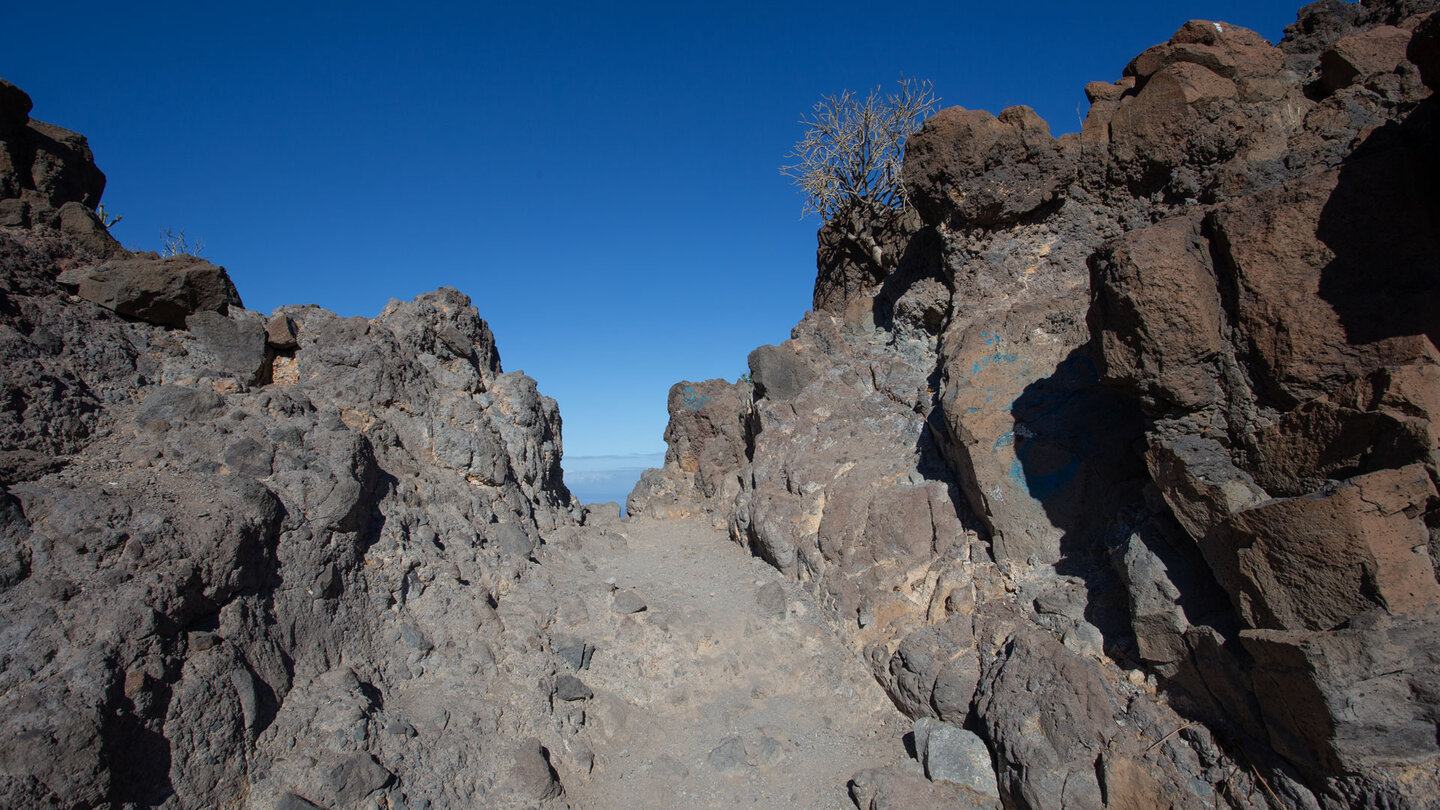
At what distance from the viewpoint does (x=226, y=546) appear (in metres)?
5.08

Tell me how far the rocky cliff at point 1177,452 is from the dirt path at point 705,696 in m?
0.42

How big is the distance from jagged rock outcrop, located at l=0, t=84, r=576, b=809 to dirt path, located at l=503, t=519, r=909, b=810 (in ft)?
1.75

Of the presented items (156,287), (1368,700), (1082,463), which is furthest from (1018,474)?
(156,287)

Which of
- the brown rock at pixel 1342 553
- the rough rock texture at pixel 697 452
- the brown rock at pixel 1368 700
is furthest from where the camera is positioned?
the rough rock texture at pixel 697 452

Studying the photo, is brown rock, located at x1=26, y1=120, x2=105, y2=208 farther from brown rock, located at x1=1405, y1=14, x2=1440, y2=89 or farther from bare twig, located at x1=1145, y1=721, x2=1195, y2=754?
brown rock, located at x1=1405, y1=14, x2=1440, y2=89

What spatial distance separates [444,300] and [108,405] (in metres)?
3.95

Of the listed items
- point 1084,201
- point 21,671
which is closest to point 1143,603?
point 1084,201

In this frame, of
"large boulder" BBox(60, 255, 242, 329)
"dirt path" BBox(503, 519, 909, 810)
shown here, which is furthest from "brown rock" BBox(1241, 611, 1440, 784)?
"large boulder" BBox(60, 255, 242, 329)

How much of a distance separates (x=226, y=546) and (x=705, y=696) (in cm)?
421

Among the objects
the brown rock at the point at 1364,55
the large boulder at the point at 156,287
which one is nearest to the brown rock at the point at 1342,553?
the brown rock at the point at 1364,55

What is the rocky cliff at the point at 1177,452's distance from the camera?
12.1ft

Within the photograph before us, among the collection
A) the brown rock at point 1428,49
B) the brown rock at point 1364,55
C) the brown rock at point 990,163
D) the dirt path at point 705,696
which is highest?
the brown rock at point 990,163

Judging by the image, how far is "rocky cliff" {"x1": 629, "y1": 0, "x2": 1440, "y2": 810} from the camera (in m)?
3.69

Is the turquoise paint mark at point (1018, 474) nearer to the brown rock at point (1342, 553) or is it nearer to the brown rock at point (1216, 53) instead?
the brown rock at point (1342, 553)
